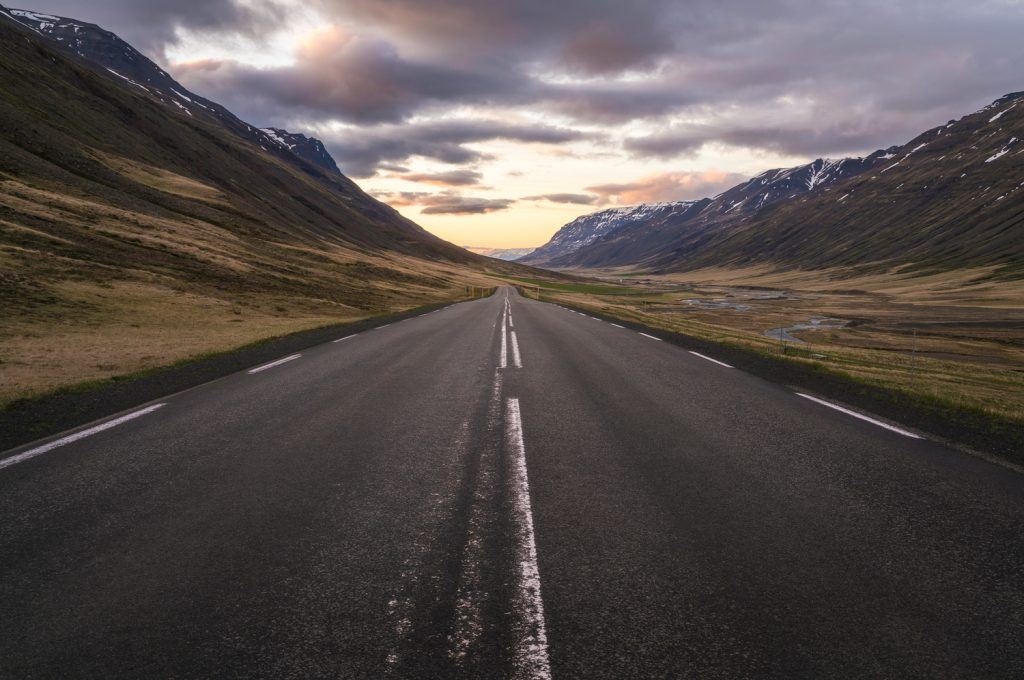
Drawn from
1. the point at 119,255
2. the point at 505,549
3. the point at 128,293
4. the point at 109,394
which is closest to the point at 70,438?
the point at 109,394

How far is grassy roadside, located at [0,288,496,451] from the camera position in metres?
7.78

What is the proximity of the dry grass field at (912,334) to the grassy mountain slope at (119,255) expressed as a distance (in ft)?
65.8

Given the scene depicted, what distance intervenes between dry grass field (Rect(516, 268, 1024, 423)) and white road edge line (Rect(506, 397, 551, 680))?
8.94 metres

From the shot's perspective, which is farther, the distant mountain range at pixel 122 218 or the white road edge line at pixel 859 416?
the distant mountain range at pixel 122 218

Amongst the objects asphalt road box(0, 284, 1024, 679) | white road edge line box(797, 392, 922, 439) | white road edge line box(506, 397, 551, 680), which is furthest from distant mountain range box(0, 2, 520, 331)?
white road edge line box(797, 392, 922, 439)

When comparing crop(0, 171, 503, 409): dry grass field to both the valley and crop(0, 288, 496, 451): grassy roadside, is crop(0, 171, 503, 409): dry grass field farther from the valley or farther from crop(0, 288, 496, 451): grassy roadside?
the valley

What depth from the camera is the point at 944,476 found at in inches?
235

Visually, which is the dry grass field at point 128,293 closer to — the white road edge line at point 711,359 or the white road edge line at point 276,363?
the white road edge line at point 276,363

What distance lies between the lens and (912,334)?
5106 cm

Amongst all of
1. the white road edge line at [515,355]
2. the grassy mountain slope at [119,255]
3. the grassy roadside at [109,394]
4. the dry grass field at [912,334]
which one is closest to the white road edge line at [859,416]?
the dry grass field at [912,334]

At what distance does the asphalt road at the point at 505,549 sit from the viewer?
10.4 feet

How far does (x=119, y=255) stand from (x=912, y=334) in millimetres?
65893

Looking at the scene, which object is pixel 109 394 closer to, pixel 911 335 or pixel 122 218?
pixel 122 218

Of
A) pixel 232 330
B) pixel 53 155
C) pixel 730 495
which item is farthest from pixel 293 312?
pixel 53 155
